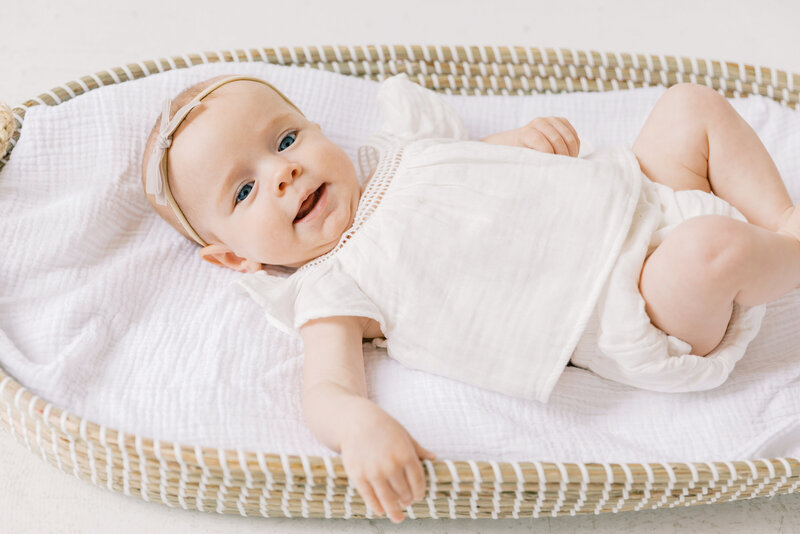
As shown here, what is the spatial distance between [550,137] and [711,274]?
16.3 inches

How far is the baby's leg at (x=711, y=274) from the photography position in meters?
1.24

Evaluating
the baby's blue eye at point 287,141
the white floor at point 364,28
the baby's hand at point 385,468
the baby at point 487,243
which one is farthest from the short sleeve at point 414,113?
the white floor at point 364,28

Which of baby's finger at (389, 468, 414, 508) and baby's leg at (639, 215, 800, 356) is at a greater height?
baby's leg at (639, 215, 800, 356)

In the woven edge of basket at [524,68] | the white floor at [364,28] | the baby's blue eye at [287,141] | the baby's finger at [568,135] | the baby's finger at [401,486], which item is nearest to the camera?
the baby's finger at [401,486]

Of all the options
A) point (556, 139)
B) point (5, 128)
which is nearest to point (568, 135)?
point (556, 139)

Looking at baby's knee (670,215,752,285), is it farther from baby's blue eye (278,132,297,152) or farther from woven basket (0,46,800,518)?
baby's blue eye (278,132,297,152)

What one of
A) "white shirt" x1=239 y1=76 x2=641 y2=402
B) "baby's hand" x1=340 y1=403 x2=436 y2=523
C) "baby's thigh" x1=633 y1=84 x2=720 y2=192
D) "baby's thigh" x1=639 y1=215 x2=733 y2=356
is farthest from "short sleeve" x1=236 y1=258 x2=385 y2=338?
"baby's thigh" x1=633 y1=84 x2=720 y2=192

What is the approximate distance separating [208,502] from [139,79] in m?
0.82

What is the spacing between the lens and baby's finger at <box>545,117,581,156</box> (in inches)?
61.0

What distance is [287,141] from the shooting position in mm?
1460

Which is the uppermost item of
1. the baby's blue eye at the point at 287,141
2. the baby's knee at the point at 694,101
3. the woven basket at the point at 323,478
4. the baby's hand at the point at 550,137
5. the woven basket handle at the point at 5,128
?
the baby's knee at the point at 694,101

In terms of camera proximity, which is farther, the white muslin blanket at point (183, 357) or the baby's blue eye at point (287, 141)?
the baby's blue eye at point (287, 141)

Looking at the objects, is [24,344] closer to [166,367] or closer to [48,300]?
[48,300]

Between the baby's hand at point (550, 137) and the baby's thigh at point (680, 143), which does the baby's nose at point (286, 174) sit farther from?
the baby's thigh at point (680, 143)
